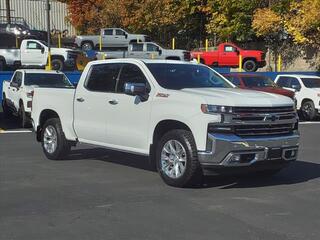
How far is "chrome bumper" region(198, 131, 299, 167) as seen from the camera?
786 cm

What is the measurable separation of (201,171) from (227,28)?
3531 cm

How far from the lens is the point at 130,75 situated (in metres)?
9.38

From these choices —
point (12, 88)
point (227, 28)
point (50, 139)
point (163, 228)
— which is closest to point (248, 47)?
point (227, 28)

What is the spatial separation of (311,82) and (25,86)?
32.9 ft

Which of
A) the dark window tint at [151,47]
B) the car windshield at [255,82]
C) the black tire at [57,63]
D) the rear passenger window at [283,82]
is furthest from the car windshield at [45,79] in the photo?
the dark window tint at [151,47]

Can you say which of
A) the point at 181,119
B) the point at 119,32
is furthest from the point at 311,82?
the point at 119,32

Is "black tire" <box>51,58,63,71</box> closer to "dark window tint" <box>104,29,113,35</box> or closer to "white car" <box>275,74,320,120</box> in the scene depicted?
"dark window tint" <box>104,29,113,35</box>

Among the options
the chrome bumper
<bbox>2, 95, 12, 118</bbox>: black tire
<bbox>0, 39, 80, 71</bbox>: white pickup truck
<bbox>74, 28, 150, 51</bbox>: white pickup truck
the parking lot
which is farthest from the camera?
<bbox>74, 28, 150, 51</bbox>: white pickup truck

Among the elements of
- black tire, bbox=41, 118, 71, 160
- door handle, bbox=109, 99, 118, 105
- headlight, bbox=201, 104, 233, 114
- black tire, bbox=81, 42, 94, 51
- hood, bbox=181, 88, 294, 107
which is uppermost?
black tire, bbox=81, 42, 94, 51

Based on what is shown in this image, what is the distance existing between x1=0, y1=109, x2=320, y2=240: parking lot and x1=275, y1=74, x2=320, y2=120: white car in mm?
9769

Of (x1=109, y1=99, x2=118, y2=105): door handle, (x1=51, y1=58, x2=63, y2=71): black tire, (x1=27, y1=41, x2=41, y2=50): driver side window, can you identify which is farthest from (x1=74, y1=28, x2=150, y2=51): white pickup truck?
(x1=109, y1=99, x2=118, y2=105): door handle

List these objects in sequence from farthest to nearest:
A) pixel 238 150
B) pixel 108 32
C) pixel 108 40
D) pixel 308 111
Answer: pixel 108 32 → pixel 108 40 → pixel 308 111 → pixel 238 150

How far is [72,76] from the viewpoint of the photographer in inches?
961

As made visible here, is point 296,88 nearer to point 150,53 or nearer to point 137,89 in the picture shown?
point 137,89
